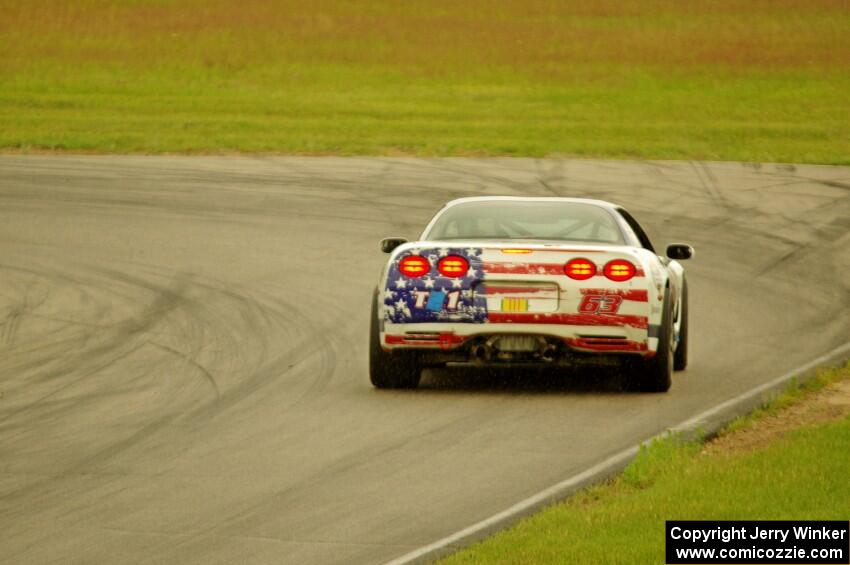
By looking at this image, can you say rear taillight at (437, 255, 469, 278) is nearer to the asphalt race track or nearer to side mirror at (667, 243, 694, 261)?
the asphalt race track

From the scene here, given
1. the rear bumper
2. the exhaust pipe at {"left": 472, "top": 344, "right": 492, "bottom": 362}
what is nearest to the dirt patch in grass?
the rear bumper

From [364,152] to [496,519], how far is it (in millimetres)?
24069

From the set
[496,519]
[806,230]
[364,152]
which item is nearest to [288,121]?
[364,152]

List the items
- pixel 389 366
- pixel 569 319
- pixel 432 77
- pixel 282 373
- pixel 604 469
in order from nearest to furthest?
pixel 604 469 < pixel 569 319 < pixel 389 366 < pixel 282 373 < pixel 432 77

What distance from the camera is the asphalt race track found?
7.75 meters

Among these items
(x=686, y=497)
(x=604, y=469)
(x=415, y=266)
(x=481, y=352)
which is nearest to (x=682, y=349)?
(x=481, y=352)

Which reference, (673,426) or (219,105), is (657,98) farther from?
(673,426)

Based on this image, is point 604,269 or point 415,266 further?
point 415,266

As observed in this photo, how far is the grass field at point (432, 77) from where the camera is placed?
34.0m

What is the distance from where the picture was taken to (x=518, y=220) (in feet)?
37.7

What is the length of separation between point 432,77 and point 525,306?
3730cm

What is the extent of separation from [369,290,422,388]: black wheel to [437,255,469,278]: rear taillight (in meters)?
0.55

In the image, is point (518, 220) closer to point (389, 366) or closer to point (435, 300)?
point (435, 300)

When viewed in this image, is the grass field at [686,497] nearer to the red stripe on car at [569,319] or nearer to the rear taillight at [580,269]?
the red stripe on car at [569,319]
